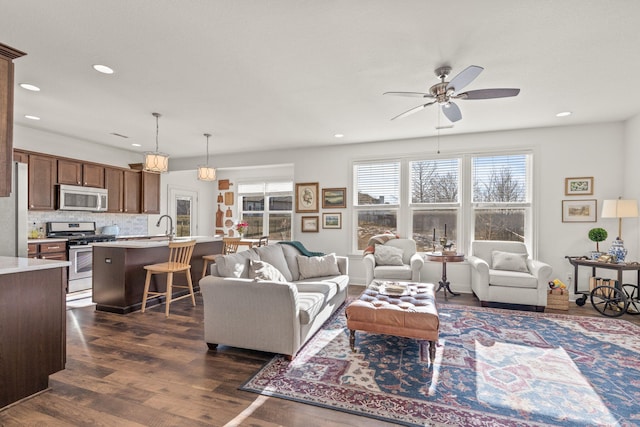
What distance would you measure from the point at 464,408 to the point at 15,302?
3.00 meters

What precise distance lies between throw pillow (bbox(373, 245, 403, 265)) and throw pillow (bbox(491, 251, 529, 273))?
139 cm

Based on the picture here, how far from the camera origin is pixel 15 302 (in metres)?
1.96

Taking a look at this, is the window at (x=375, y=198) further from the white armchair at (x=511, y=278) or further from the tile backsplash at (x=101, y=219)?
the tile backsplash at (x=101, y=219)

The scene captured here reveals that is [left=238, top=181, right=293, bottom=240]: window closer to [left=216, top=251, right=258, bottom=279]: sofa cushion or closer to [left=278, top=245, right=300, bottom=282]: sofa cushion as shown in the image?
[left=278, top=245, right=300, bottom=282]: sofa cushion

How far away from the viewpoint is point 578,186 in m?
4.65

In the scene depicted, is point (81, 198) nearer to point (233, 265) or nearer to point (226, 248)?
point (226, 248)

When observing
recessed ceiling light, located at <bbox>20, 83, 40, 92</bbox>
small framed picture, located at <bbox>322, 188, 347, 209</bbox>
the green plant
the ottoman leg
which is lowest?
the ottoman leg

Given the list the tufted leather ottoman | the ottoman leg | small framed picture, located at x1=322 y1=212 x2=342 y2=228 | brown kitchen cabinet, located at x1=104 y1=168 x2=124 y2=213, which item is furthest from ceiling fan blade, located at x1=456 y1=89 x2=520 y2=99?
brown kitchen cabinet, located at x1=104 y1=168 x2=124 y2=213

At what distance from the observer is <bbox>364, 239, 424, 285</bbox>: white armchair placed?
452 centimetres

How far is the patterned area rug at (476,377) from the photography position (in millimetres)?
1928

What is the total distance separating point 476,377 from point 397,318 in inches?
27.9

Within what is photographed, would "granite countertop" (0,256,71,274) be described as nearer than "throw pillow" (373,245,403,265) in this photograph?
Yes

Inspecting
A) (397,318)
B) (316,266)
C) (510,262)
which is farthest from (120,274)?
(510,262)

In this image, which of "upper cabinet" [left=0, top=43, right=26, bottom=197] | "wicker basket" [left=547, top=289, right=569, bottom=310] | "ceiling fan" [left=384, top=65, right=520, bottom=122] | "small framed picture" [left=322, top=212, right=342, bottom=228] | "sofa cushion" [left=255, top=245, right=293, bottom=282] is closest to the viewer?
"upper cabinet" [left=0, top=43, right=26, bottom=197]
